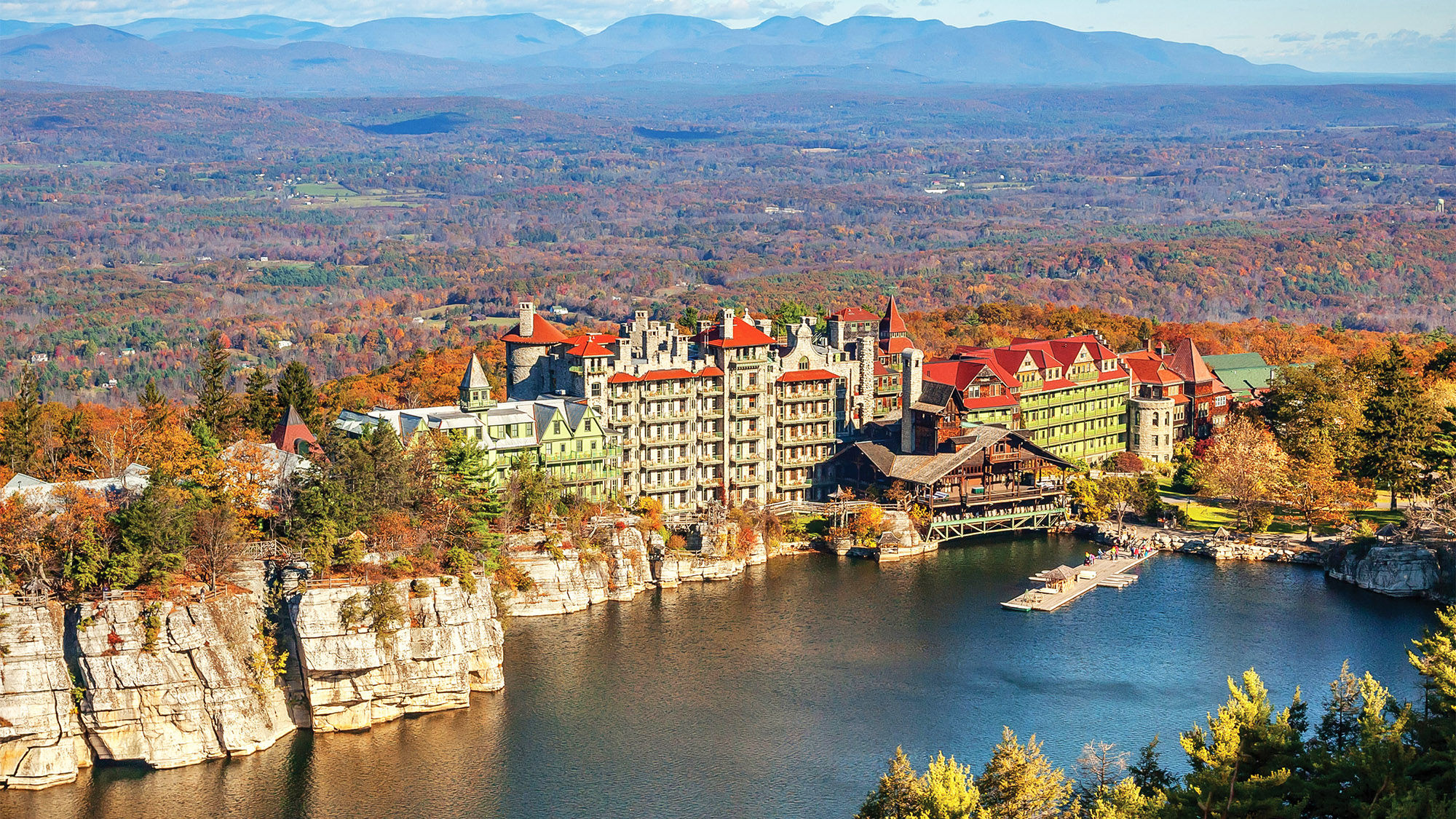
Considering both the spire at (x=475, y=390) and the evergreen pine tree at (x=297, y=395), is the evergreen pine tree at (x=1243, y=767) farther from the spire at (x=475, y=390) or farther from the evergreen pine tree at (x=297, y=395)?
the evergreen pine tree at (x=297, y=395)

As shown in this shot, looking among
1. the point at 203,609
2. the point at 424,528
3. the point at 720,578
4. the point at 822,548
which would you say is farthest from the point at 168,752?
the point at 822,548

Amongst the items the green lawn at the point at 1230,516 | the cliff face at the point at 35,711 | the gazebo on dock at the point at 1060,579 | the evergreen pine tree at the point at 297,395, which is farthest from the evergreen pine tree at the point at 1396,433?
the cliff face at the point at 35,711

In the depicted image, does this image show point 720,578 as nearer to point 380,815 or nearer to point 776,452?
point 776,452

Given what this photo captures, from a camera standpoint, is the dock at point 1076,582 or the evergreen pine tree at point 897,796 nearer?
the evergreen pine tree at point 897,796

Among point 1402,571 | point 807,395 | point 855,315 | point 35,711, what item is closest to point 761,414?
point 807,395

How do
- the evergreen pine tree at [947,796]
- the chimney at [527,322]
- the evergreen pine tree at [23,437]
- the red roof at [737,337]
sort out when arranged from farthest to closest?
1. the chimney at [527,322]
2. the red roof at [737,337]
3. the evergreen pine tree at [23,437]
4. the evergreen pine tree at [947,796]

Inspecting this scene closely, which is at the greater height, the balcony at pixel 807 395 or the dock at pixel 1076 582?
the balcony at pixel 807 395
